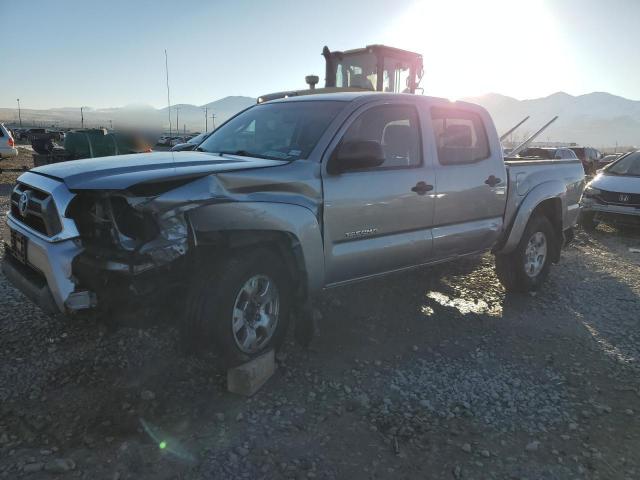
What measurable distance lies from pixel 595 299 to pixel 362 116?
3557 millimetres

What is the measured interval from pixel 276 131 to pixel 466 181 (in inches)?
70.2

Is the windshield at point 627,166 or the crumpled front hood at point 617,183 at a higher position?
the windshield at point 627,166

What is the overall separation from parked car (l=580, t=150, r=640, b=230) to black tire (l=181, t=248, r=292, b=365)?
8.10m

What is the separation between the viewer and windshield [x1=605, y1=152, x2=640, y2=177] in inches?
373

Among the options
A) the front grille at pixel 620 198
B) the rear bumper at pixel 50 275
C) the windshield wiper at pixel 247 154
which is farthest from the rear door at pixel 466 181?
the front grille at pixel 620 198

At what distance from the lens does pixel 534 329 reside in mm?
4617

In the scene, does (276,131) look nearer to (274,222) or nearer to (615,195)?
(274,222)

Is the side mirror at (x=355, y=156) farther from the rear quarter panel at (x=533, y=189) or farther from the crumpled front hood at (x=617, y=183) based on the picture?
the crumpled front hood at (x=617, y=183)

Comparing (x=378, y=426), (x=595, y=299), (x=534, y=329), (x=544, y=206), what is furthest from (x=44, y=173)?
(x=595, y=299)

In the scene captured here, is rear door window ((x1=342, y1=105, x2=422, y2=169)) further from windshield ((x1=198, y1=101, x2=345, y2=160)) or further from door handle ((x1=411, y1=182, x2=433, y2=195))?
windshield ((x1=198, y1=101, x2=345, y2=160))

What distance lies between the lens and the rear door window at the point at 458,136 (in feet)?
14.6

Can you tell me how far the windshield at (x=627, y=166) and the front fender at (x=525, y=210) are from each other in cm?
522

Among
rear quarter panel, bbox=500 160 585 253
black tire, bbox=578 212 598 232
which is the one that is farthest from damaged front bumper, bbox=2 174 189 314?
black tire, bbox=578 212 598 232

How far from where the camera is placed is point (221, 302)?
9.88 feet
